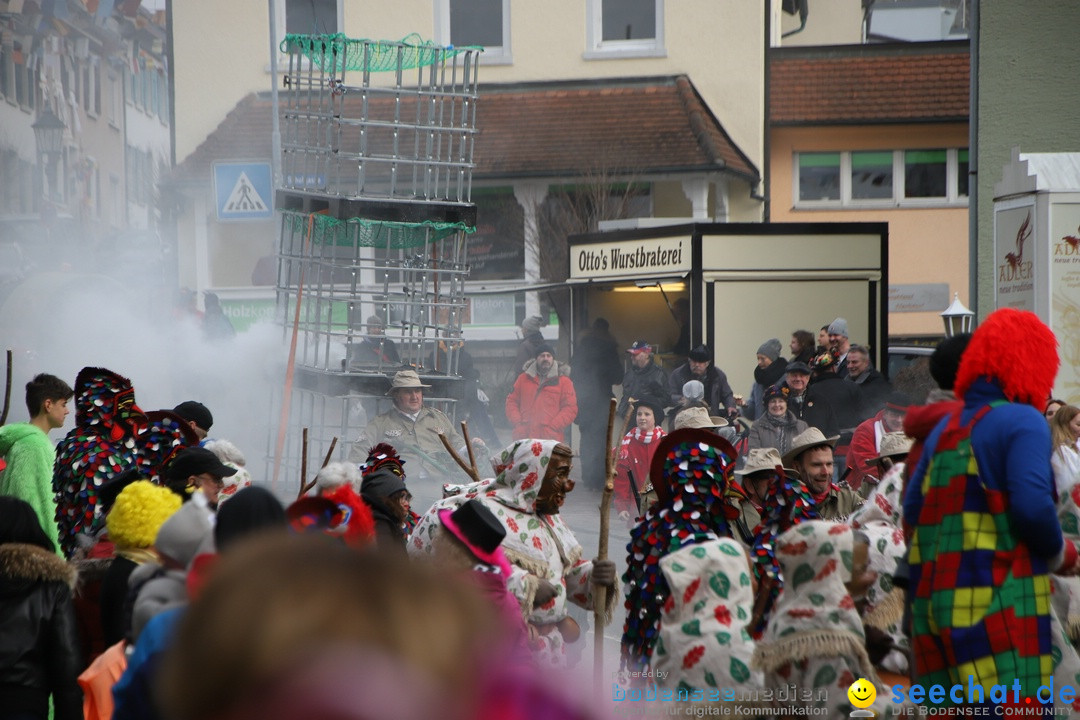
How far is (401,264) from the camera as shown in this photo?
35.5 feet

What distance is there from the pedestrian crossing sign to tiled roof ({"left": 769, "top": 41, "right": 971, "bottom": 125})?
50.3 ft

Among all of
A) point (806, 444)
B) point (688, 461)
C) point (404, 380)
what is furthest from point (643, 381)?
point (688, 461)

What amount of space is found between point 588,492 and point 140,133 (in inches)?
497

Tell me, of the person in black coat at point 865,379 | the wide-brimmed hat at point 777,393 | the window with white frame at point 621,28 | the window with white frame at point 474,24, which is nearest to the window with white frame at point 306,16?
the window with white frame at point 474,24

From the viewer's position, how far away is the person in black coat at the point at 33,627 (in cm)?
438

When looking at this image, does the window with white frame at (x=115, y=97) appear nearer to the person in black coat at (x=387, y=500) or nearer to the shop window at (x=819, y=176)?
the shop window at (x=819, y=176)

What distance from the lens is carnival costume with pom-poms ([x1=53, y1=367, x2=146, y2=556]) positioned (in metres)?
6.32

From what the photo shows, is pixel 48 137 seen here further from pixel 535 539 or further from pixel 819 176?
pixel 819 176

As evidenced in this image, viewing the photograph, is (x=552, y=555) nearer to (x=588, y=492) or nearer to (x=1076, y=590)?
(x=1076, y=590)

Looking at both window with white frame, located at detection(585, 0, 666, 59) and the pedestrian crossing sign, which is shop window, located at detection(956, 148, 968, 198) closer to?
window with white frame, located at detection(585, 0, 666, 59)

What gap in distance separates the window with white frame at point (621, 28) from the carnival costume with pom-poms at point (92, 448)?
64.9 feet

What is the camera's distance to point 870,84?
1069 inches

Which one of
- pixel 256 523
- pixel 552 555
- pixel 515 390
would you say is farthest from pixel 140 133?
pixel 256 523

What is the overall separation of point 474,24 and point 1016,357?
23.1 meters
